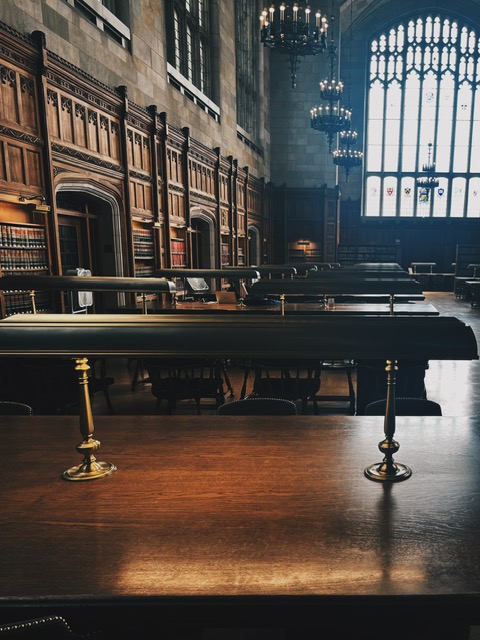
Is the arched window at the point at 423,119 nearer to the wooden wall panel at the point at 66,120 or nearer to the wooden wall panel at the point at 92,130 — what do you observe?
the wooden wall panel at the point at 92,130

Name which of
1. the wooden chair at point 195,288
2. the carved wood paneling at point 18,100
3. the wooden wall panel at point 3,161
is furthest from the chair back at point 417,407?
the wooden chair at point 195,288

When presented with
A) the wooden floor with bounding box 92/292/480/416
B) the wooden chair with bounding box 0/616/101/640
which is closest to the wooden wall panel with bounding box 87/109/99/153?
the wooden floor with bounding box 92/292/480/416

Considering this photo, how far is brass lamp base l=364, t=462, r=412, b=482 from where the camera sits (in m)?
1.58

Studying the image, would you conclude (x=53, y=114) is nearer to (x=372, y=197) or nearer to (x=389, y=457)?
(x=389, y=457)

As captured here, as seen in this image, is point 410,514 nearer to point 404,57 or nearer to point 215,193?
point 215,193

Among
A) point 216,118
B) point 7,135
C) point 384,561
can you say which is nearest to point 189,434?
point 384,561

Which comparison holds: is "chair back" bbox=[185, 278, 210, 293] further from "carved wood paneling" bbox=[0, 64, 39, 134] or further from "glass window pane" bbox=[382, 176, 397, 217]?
"glass window pane" bbox=[382, 176, 397, 217]

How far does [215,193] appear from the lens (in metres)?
11.7

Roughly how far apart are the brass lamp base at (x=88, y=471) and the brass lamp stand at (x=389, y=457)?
3.04 ft

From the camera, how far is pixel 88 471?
1644 mm

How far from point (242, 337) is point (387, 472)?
0.75m

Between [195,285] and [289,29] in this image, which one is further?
[195,285]

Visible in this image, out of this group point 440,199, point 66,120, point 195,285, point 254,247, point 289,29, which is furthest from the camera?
point 440,199

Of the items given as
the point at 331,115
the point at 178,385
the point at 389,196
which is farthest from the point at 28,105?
the point at 389,196
